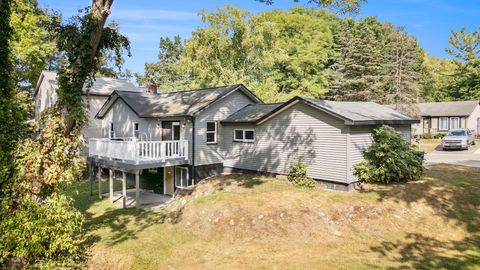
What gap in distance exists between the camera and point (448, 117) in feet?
133

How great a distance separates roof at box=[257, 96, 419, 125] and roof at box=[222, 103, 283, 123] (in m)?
0.79

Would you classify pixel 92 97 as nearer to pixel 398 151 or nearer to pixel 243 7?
pixel 243 7

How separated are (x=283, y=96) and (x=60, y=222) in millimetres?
29920

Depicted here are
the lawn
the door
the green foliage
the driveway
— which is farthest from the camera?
the driveway

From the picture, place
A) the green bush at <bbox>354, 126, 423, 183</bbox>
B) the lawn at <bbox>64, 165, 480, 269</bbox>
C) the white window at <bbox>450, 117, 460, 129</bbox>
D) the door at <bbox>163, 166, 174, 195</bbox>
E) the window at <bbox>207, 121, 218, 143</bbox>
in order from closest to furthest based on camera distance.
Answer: the lawn at <bbox>64, 165, 480, 269</bbox> < the green bush at <bbox>354, 126, 423, 183</bbox> < the window at <bbox>207, 121, 218, 143</bbox> < the door at <bbox>163, 166, 174, 195</bbox> < the white window at <bbox>450, 117, 460, 129</bbox>

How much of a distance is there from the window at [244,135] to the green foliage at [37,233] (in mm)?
11501

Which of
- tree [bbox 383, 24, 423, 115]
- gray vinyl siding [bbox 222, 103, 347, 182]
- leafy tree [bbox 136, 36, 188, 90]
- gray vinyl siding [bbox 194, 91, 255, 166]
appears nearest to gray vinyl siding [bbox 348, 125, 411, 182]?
gray vinyl siding [bbox 222, 103, 347, 182]

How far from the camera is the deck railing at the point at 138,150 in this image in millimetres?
16969

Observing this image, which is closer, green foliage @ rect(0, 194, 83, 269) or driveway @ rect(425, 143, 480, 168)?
green foliage @ rect(0, 194, 83, 269)

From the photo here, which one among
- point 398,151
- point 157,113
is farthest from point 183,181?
point 398,151

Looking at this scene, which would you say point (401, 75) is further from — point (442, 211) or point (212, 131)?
point (442, 211)

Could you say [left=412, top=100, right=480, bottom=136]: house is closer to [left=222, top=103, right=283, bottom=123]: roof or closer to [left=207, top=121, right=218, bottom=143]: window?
[left=222, top=103, right=283, bottom=123]: roof

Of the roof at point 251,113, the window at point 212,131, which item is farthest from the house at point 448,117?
the window at point 212,131

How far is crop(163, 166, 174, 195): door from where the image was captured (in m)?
20.9
